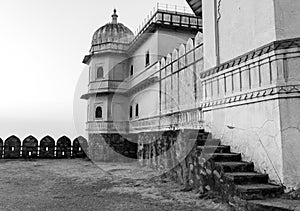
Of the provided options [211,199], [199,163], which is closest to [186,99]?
[199,163]

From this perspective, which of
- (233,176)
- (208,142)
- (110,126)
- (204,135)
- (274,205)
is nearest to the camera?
(274,205)

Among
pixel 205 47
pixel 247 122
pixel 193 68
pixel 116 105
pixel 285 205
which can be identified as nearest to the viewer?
pixel 285 205

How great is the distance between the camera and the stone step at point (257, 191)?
4.32 meters

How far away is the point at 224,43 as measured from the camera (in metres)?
6.79

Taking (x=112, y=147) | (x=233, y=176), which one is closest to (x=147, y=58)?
(x=112, y=147)

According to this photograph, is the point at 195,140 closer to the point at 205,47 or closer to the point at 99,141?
the point at 205,47

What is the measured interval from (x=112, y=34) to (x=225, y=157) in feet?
50.1

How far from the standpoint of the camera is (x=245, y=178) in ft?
15.6

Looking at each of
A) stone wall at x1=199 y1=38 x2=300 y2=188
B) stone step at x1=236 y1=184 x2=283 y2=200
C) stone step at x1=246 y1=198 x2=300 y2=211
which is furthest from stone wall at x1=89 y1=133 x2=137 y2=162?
stone step at x1=246 y1=198 x2=300 y2=211

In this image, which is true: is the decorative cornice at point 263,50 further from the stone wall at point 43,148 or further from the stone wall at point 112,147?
the stone wall at point 43,148

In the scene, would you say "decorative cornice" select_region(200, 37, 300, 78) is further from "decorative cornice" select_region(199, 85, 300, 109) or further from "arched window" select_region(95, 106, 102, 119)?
"arched window" select_region(95, 106, 102, 119)

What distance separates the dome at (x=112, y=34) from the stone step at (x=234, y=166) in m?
15.2

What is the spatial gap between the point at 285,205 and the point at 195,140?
278cm

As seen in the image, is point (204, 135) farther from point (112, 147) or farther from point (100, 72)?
point (100, 72)
